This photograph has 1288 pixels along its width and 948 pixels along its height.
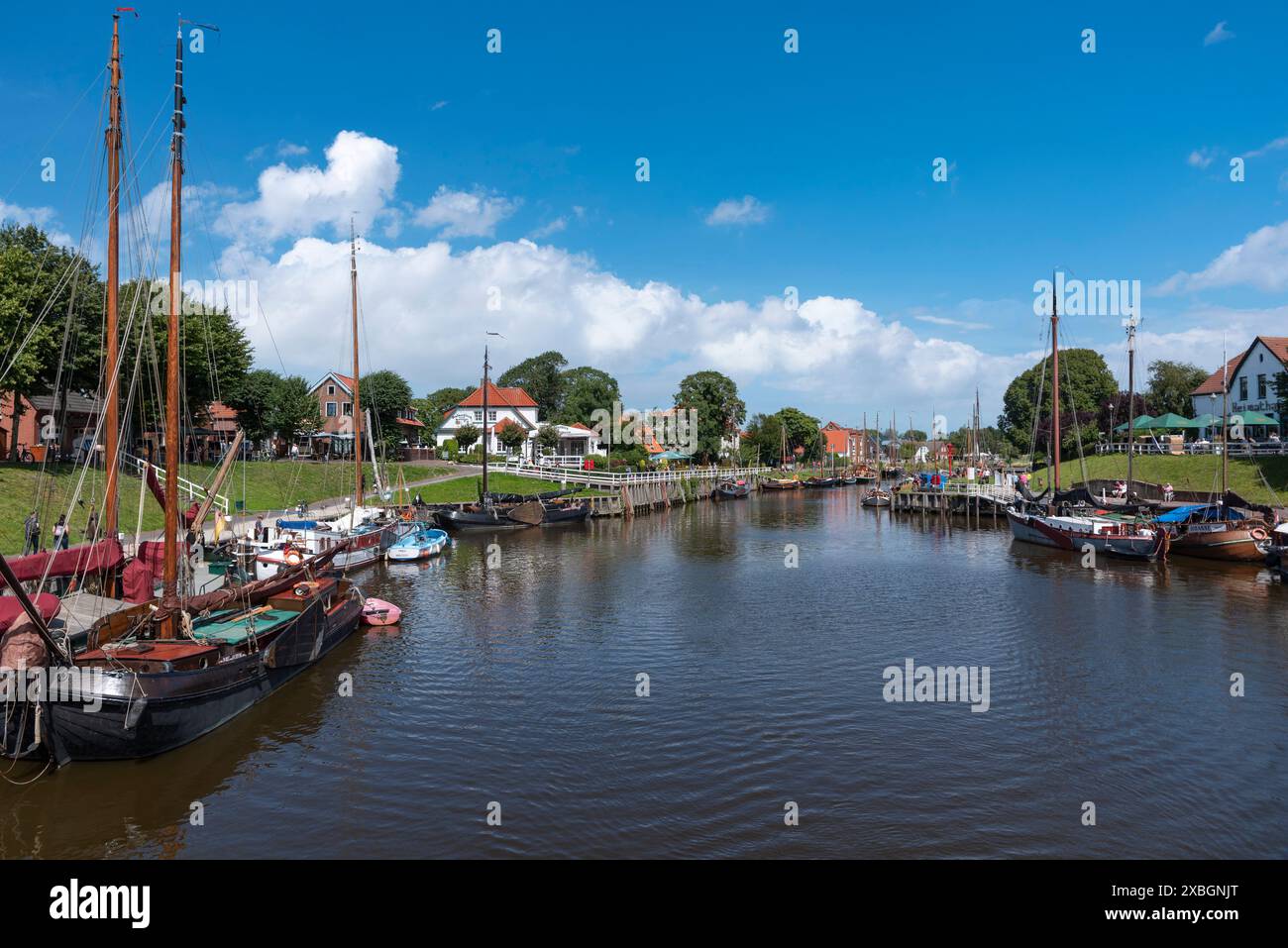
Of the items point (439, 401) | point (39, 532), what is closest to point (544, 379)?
point (439, 401)

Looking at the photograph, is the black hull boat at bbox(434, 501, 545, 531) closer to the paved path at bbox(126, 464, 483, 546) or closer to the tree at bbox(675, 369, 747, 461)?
the paved path at bbox(126, 464, 483, 546)

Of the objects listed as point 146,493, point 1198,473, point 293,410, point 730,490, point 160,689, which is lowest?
point 160,689

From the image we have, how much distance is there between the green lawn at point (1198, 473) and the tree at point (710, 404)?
46858 mm

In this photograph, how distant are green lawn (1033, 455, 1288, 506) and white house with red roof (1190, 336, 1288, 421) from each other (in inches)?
365

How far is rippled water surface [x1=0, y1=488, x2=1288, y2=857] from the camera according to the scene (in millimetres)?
12070

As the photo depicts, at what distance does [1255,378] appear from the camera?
66.1 meters

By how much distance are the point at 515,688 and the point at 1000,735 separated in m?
11.1

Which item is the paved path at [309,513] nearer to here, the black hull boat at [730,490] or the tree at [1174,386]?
the black hull boat at [730,490]

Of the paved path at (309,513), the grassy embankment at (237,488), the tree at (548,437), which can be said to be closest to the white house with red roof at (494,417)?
the tree at (548,437)

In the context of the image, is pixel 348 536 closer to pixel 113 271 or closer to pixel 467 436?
pixel 113 271

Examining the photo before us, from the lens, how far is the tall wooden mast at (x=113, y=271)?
60.2 feet

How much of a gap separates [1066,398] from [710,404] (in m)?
46.3
